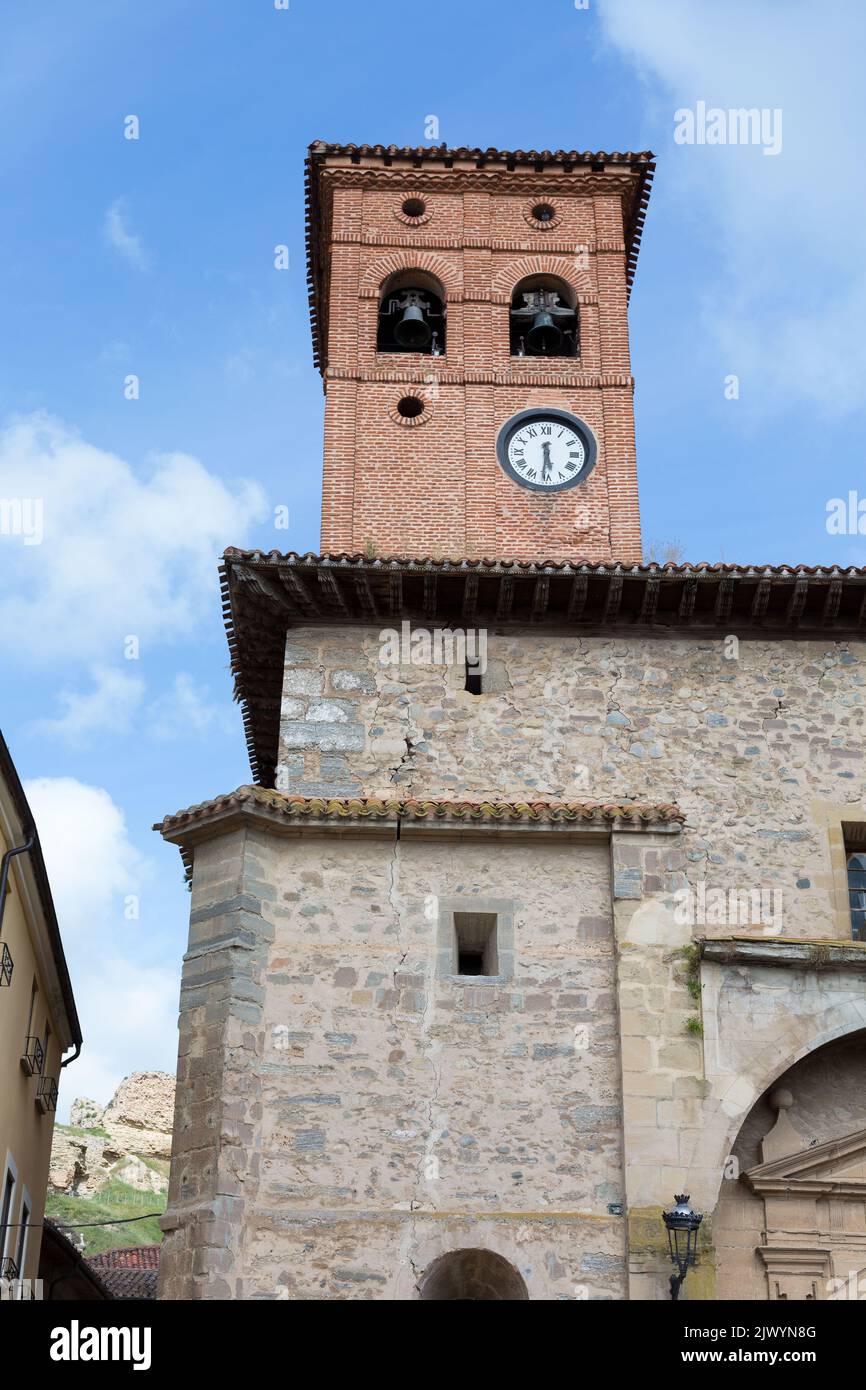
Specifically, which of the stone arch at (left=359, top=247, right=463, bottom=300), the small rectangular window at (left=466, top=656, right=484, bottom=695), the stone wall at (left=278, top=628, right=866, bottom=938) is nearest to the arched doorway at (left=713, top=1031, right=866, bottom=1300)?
the stone wall at (left=278, top=628, right=866, bottom=938)

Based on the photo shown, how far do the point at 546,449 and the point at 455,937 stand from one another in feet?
27.6

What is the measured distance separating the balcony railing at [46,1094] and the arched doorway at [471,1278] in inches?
283

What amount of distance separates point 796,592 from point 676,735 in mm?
1901

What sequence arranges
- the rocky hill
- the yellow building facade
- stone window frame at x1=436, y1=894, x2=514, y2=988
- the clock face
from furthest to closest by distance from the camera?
the rocky hill < the clock face < the yellow building facade < stone window frame at x1=436, y1=894, x2=514, y2=988

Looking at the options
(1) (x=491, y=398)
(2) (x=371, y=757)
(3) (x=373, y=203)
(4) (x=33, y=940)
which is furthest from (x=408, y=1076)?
(3) (x=373, y=203)

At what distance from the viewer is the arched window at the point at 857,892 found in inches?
576

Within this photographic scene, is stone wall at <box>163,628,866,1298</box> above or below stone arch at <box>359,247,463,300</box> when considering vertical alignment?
below

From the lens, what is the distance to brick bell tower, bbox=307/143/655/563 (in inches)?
760

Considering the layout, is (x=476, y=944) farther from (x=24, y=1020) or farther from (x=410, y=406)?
(x=410, y=406)

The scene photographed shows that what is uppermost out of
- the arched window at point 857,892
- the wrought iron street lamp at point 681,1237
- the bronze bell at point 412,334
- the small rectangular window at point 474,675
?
the bronze bell at point 412,334

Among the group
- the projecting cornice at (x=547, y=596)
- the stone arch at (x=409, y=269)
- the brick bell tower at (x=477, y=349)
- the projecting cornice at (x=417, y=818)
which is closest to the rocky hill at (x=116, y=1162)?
the brick bell tower at (x=477, y=349)

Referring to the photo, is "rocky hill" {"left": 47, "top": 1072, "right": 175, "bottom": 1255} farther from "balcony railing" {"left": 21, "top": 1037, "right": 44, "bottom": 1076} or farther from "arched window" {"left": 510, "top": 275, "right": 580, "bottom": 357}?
"arched window" {"left": 510, "top": 275, "right": 580, "bottom": 357}

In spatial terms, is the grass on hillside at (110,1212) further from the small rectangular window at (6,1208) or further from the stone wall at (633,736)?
the stone wall at (633,736)

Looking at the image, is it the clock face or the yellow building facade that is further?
the clock face
